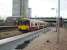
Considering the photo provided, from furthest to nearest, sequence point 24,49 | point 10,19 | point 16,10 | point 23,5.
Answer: point 16,10
point 23,5
point 10,19
point 24,49

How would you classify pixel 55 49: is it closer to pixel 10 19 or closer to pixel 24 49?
pixel 24 49

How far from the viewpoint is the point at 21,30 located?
12812 mm

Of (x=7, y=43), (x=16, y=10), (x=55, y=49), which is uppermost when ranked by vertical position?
(x=16, y=10)

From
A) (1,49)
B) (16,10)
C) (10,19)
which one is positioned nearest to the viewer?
(1,49)

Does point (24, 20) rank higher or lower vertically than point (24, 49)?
higher

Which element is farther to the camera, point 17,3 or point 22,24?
point 17,3

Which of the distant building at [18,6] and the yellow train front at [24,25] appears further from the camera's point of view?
the distant building at [18,6]

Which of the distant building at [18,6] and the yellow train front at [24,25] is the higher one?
the distant building at [18,6]

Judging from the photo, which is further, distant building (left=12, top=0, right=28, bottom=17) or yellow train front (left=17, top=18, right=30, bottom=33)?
distant building (left=12, top=0, right=28, bottom=17)

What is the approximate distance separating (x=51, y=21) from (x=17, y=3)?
1153cm

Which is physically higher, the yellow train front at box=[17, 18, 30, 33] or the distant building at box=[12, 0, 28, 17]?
the distant building at box=[12, 0, 28, 17]

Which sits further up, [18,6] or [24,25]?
[18,6]

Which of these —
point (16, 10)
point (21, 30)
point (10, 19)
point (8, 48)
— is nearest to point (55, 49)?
point (8, 48)

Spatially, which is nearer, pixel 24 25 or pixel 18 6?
pixel 24 25
